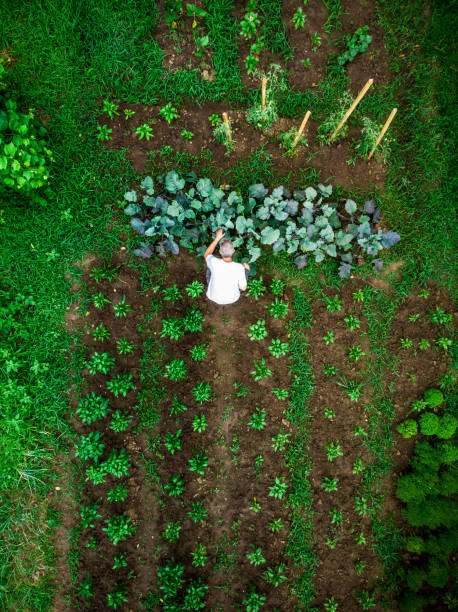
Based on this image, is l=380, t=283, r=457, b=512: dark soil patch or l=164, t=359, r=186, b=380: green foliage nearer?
l=164, t=359, r=186, b=380: green foliage

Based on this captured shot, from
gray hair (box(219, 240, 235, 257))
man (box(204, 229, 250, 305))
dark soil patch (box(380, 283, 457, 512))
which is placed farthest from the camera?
dark soil patch (box(380, 283, 457, 512))

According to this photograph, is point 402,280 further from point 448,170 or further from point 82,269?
point 82,269

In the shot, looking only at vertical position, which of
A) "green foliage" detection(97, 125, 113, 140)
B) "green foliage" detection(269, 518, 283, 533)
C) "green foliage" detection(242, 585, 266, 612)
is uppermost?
"green foliage" detection(97, 125, 113, 140)

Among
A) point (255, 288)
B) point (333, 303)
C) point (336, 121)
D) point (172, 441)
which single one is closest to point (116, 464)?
point (172, 441)

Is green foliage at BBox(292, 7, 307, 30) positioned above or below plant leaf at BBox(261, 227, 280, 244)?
above

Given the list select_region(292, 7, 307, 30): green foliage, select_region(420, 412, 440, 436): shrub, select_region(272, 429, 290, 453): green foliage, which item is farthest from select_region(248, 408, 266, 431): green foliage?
select_region(292, 7, 307, 30): green foliage

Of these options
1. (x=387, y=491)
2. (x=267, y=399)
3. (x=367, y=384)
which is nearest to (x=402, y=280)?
(x=367, y=384)

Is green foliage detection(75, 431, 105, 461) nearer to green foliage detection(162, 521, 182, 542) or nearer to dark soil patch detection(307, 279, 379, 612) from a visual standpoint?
green foliage detection(162, 521, 182, 542)

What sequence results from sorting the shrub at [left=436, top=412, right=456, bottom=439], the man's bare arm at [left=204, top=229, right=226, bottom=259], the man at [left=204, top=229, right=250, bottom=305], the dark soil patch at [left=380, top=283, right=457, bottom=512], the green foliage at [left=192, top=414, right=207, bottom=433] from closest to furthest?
the man at [left=204, top=229, right=250, bottom=305] → the man's bare arm at [left=204, top=229, right=226, bottom=259] → the green foliage at [left=192, top=414, right=207, bottom=433] → the shrub at [left=436, top=412, right=456, bottom=439] → the dark soil patch at [left=380, top=283, right=457, bottom=512]
